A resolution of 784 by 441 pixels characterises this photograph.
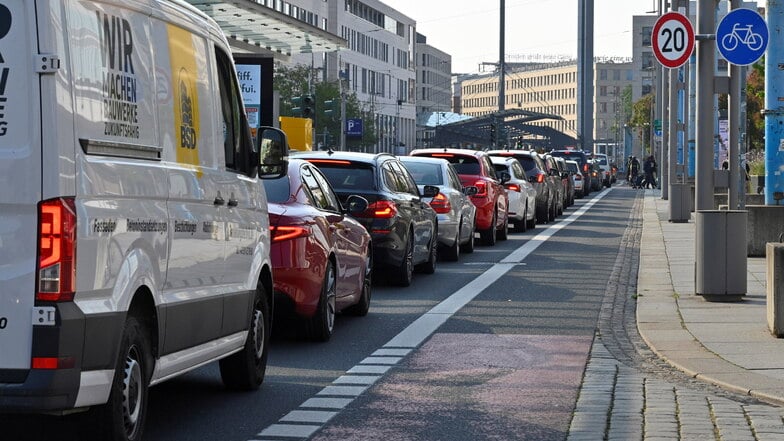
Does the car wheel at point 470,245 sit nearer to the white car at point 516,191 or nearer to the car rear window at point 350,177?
the white car at point 516,191

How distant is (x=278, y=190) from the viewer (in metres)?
13.1

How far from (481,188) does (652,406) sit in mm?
18304

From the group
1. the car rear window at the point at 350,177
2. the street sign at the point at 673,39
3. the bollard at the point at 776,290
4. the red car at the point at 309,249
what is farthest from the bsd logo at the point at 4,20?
the street sign at the point at 673,39

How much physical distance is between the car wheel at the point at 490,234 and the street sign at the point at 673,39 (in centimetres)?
881

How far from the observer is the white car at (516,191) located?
33.2 m

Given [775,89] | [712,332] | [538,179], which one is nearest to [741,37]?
[775,89]

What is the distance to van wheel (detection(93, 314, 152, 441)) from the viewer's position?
23.3 ft

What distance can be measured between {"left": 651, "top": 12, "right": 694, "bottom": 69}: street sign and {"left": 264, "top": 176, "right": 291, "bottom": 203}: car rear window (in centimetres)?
735

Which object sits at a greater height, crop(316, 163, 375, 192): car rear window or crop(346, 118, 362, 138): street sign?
crop(346, 118, 362, 138): street sign

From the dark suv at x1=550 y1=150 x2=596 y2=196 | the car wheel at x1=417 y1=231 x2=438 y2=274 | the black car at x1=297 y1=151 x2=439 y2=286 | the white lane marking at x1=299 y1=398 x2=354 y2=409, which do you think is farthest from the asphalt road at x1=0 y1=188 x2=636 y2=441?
the dark suv at x1=550 y1=150 x2=596 y2=196

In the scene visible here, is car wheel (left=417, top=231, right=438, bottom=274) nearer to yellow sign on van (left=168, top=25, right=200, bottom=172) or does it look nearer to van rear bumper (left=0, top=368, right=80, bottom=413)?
yellow sign on van (left=168, top=25, right=200, bottom=172)

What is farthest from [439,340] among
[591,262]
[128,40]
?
[591,262]

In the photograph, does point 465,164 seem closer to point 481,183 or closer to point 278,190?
point 481,183

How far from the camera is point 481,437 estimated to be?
8.48m
